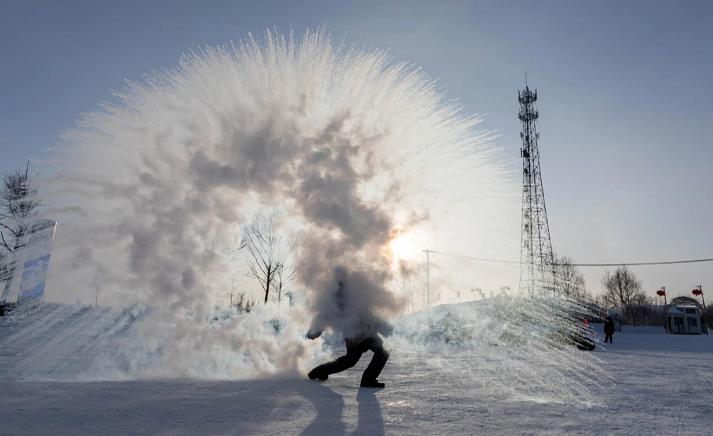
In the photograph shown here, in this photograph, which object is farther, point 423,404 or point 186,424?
point 423,404

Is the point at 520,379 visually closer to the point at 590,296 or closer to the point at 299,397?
the point at 299,397

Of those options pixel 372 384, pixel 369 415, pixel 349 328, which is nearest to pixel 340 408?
pixel 369 415

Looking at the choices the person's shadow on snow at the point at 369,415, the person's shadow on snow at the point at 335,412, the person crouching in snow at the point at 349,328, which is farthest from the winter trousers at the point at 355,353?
the person's shadow on snow at the point at 369,415

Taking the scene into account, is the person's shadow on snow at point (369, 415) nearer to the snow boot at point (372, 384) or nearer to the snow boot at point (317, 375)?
the snow boot at point (372, 384)

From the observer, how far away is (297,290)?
41.5 ft

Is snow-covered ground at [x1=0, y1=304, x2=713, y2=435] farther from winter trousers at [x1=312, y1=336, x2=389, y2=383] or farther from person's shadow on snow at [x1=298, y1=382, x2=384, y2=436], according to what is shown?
winter trousers at [x1=312, y1=336, x2=389, y2=383]

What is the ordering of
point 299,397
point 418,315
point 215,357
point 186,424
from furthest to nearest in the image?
1. point 418,315
2. point 215,357
3. point 299,397
4. point 186,424

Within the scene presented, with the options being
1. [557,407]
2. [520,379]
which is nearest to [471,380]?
[520,379]

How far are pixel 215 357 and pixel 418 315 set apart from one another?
2939cm

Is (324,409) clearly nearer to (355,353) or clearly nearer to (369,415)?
(369,415)

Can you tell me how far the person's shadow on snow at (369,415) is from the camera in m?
6.12

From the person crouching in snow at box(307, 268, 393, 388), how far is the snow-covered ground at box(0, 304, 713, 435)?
49 cm

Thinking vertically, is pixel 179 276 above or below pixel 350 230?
below

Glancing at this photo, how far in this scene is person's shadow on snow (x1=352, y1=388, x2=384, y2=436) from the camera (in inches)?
241
